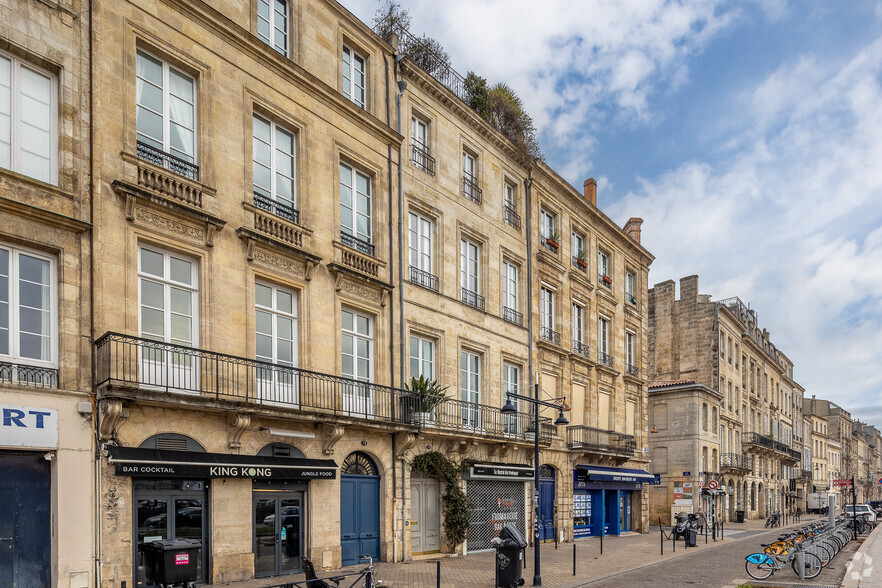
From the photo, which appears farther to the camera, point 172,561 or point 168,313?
point 168,313

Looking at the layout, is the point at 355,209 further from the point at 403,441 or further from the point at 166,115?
the point at 403,441

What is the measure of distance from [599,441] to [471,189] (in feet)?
36.5

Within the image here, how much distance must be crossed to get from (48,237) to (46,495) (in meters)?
3.84

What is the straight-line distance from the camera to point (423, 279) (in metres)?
19.6

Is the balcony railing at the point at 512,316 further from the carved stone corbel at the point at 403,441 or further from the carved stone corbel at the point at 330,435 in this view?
the carved stone corbel at the point at 330,435

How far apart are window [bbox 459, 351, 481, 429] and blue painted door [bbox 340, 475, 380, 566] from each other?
13.6 ft

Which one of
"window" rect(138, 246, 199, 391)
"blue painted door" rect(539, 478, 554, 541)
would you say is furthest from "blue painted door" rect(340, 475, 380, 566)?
"blue painted door" rect(539, 478, 554, 541)

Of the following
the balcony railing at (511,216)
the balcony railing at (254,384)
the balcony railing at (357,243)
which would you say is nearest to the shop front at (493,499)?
the balcony railing at (254,384)

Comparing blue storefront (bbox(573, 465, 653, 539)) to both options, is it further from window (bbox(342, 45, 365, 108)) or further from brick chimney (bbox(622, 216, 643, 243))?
window (bbox(342, 45, 365, 108))

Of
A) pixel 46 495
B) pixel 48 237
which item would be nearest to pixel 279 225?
pixel 48 237

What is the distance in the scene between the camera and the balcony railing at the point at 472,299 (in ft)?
69.2

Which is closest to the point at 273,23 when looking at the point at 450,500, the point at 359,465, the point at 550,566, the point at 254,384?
the point at 254,384

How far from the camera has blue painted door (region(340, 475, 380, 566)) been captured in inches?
631

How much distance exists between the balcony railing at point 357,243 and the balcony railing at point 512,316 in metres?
6.36
